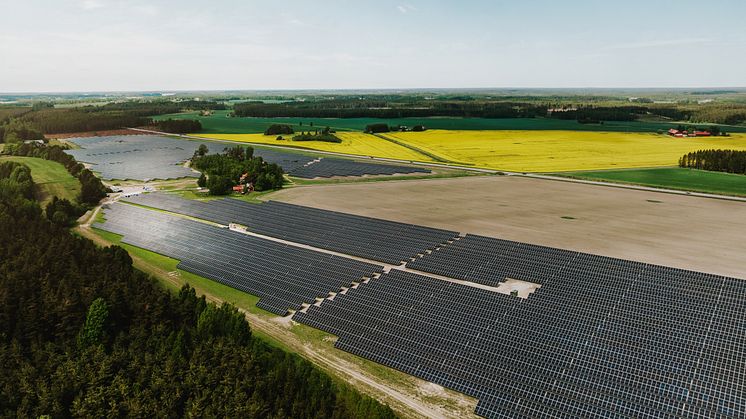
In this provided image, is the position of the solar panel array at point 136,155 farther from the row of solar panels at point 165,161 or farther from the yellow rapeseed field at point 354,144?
the yellow rapeseed field at point 354,144

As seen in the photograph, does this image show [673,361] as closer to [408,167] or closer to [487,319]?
[487,319]

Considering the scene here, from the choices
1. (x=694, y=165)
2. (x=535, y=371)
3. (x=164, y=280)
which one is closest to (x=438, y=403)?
(x=535, y=371)

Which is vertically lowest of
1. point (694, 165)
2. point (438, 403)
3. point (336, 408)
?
point (438, 403)

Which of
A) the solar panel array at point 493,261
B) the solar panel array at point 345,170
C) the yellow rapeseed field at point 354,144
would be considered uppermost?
the yellow rapeseed field at point 354,144

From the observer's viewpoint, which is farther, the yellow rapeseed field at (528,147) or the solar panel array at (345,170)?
the yellow rapeseed field at (528,147)

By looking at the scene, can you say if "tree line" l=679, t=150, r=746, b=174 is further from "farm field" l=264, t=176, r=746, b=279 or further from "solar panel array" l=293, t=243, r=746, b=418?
"solar panel array" l=293, t=243, r=746, b=418

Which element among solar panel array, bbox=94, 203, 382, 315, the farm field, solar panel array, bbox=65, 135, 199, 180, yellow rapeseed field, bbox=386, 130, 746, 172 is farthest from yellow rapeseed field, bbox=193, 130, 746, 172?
solar panel array, bbox=94, 203, 382, 315

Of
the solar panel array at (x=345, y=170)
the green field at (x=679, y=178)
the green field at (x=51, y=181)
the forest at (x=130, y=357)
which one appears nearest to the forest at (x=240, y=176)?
the solar panel array at (x=345, y=170)
